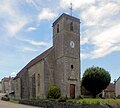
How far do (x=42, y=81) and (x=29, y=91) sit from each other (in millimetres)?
9849

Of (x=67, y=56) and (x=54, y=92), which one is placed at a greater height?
(x=67, y=56)

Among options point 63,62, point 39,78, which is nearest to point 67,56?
point 63,62

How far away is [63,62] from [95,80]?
28.2ft

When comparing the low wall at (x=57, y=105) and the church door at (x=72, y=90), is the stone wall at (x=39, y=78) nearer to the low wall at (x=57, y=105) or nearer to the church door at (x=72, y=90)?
the church door at (x=72, y=90)

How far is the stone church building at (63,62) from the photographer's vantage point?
4316 centimetres

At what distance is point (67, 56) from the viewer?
143 feet

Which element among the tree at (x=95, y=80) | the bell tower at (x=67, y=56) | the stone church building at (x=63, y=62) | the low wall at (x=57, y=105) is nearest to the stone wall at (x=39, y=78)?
the stone church building at (x=63, y=62)

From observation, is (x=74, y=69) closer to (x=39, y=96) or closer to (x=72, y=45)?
(x=72, y=45)

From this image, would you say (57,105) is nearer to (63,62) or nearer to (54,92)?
(54,92)

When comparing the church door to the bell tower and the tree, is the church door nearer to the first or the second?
the bell tower

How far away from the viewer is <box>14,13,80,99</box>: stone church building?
4316cm

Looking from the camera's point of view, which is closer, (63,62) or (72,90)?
(63,62)

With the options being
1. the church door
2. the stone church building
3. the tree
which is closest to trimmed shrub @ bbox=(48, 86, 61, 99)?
the stone church building

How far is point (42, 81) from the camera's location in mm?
46219
